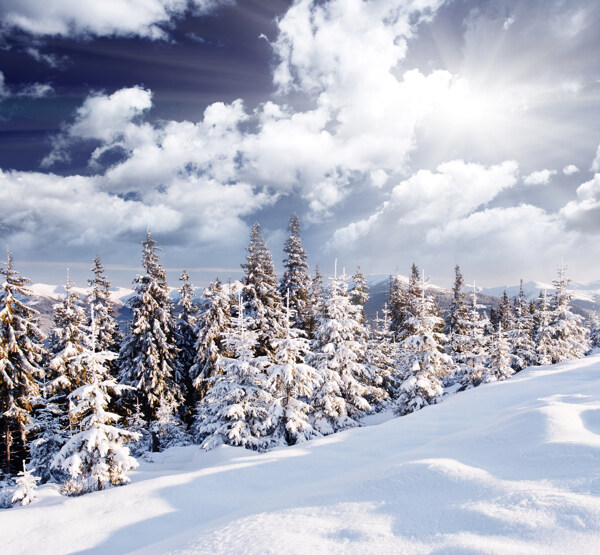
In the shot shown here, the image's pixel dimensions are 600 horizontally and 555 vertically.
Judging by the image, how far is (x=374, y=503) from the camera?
5.66 meters

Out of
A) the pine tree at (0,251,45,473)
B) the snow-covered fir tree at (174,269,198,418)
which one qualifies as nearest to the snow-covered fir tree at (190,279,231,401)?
the snow-covered fir tree at (174,269,198,418)

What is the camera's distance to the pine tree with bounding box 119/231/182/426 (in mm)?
26250

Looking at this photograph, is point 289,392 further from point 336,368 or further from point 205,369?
point 205,369

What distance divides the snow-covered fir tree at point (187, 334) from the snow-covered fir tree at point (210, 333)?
4206 millimetres

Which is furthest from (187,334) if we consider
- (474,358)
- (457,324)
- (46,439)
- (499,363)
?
(457,324)

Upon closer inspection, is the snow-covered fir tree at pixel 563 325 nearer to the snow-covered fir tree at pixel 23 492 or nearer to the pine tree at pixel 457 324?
the pine tree at pixel 457 324

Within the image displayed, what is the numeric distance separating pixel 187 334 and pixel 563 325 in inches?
1543

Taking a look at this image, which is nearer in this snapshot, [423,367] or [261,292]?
[423,367]

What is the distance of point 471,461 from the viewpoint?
23.2 feet

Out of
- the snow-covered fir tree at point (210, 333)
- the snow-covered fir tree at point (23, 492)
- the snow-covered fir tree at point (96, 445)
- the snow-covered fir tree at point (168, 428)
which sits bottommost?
the snow-covered fir tree at point (168, 428)

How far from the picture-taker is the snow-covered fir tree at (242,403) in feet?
55.8

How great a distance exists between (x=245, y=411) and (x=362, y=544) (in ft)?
45.8

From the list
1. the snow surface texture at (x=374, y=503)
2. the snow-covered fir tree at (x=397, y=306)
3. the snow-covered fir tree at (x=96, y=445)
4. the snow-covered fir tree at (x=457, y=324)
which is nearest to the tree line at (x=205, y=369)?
the snow-covered fir tree at (x=96, y=445)

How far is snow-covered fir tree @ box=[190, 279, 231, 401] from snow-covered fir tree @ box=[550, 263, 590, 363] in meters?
33.5
